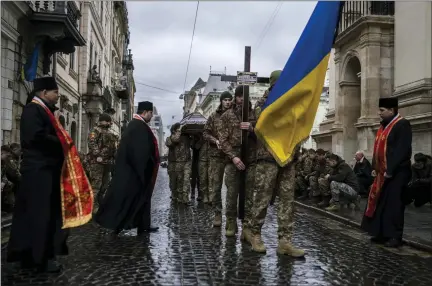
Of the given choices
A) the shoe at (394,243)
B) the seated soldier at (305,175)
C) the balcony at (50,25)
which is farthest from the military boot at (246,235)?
the balcony at (50,25)

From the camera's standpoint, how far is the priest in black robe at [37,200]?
4551 mm

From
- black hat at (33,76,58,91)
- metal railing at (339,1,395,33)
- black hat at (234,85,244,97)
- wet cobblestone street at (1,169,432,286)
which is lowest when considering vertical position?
wet cobblestone street at (1,169,432,286)

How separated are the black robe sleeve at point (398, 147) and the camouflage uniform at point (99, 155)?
5.20m

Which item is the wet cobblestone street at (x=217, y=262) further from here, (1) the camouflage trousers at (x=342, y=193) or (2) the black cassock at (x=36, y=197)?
(1) the camouflage trousers at (x=342, y=193)

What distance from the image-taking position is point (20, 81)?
12.3 m

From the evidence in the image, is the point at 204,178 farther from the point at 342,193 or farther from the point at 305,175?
the point at 342,193

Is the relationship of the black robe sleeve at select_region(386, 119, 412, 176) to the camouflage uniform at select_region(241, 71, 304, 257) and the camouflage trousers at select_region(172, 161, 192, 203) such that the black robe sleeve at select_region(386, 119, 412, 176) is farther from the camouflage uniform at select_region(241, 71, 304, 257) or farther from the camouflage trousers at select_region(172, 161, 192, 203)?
the camouflage trousers at select_region(172, 161, 192, 203)

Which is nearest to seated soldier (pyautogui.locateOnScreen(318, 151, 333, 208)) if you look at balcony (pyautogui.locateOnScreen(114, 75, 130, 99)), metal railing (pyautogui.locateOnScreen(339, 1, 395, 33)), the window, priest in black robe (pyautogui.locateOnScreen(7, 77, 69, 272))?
priest in black robe (pyautogui.locateOnScreen(7, 77, 69, 272))

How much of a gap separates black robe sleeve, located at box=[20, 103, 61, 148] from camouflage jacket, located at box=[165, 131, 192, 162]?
683 cm

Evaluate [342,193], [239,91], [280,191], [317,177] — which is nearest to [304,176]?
[317,177]

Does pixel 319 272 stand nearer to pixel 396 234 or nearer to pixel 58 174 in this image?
pixel 396 234

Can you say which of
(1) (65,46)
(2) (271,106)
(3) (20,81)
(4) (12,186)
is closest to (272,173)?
(2) (271,106)

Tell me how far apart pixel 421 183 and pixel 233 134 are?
402 cm

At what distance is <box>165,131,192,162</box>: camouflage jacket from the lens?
11.6 metres
